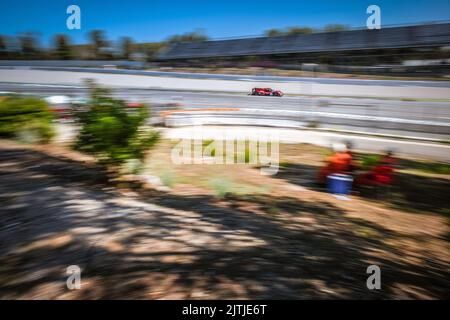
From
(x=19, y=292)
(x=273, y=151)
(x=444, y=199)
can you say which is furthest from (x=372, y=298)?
(x=273, y=151)

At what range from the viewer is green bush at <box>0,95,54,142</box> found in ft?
23.4

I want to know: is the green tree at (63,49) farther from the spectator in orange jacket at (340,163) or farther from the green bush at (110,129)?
the spectator in orange jacket at (340,163)

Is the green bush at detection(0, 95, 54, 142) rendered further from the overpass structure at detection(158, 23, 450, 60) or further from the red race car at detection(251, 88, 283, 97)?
the red race car at detection(251, 88, 283, 97)

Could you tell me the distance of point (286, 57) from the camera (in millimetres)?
16297

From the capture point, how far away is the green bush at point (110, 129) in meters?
4.96

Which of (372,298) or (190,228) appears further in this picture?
(190,228)

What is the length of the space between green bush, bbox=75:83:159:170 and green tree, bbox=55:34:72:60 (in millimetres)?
8822

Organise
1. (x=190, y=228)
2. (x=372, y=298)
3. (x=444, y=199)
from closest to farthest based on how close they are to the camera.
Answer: (x=372, y=298), (x=190, y=228), (x=444, y=199)

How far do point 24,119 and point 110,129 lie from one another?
13.4ft

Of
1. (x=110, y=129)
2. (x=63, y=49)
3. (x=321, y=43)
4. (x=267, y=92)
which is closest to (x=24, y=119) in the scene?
(x=110, y=129)

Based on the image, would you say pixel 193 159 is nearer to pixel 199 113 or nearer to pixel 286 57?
pixel 199 113

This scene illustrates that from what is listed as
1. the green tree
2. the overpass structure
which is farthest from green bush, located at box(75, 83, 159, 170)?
the overpass structure

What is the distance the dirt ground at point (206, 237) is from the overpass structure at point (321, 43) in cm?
968
